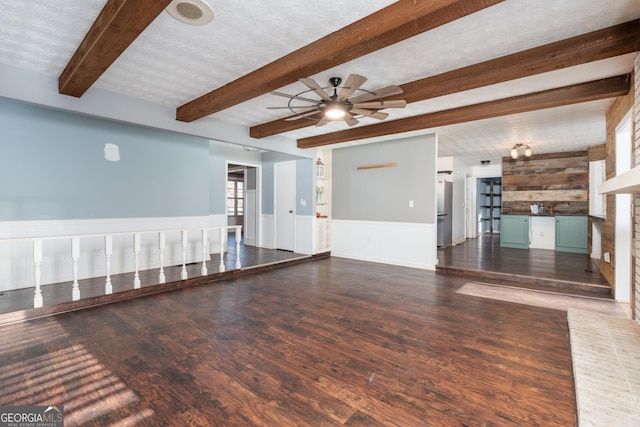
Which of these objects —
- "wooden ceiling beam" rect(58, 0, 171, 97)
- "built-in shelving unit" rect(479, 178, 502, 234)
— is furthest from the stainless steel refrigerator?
"wooden ceiling beam" rect(58, 0, 171, 97)

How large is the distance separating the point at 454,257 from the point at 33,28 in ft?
22.2

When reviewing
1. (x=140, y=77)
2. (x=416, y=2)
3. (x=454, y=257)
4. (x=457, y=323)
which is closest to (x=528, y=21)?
(x=416, y=2)

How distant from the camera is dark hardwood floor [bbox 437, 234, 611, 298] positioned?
438cm

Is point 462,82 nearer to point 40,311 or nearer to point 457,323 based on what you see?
point 457,323

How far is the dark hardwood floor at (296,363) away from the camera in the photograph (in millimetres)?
1775

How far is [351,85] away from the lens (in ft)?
9.00

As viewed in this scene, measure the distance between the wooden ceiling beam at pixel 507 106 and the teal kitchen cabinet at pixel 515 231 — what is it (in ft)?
15.8

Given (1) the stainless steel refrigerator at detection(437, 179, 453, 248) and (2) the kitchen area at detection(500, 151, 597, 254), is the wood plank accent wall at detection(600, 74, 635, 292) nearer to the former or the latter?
(2) the kitchen area at detection(500, 151, 597, 254)

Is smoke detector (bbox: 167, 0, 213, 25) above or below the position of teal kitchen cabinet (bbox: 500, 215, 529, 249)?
above

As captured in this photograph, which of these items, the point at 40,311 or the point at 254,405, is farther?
the point at 40,311

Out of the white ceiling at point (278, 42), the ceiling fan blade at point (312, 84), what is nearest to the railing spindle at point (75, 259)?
the white ceiling at point (278, 42)

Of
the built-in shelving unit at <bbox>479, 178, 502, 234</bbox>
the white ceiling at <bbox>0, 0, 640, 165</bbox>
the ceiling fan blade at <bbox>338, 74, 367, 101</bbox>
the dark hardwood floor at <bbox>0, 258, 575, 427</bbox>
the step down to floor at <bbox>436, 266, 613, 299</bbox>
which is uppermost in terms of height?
the white ceiling at <bbox>0, 0, 640, 165</bbox>

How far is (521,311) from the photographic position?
135 inches

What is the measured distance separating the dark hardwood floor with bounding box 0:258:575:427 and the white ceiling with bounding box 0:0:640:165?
2529 millimetres
